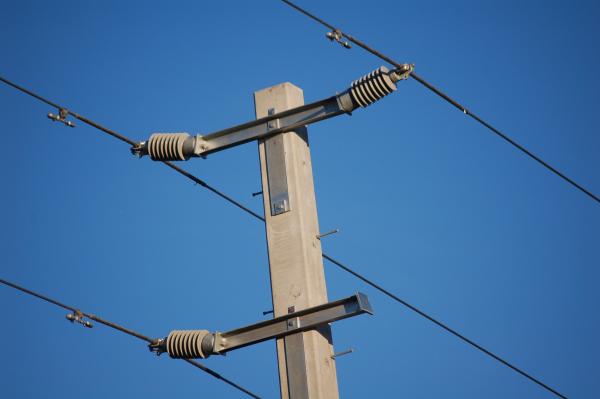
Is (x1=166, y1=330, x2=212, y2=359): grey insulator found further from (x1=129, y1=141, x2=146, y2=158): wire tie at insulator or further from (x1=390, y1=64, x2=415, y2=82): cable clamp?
(x1=390, y1=64, x2=415, y2=82): cable clamp

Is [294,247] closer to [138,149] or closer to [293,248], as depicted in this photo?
[293,248]

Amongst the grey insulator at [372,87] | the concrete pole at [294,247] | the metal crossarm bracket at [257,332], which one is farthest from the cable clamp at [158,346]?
the grey insulator at [372,87]

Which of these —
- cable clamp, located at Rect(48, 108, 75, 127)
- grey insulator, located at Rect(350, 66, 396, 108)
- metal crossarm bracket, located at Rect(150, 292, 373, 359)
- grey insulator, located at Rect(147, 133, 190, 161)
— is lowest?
metal crossarm bracket, located at Rect(150, 292, 373, 359)

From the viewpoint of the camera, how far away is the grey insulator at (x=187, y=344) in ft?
25.6

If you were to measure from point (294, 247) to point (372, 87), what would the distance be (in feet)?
4.26

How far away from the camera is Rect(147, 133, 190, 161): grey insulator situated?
8.45 m

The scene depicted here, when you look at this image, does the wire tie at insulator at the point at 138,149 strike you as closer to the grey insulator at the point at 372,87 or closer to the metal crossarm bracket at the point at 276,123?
the metal crossarm bracket at the point at 276,123

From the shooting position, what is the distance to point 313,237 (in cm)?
761

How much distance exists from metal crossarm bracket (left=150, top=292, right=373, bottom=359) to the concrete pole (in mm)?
84

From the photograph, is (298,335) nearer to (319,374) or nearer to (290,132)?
(319,374)

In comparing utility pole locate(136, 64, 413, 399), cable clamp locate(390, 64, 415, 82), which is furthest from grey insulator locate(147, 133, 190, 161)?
cable clamp locate(390, 64, 415, 82)

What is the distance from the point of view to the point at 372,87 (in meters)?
7.53

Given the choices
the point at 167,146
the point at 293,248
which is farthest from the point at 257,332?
the point at 167,146

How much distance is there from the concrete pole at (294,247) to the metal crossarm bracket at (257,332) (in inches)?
3.3
